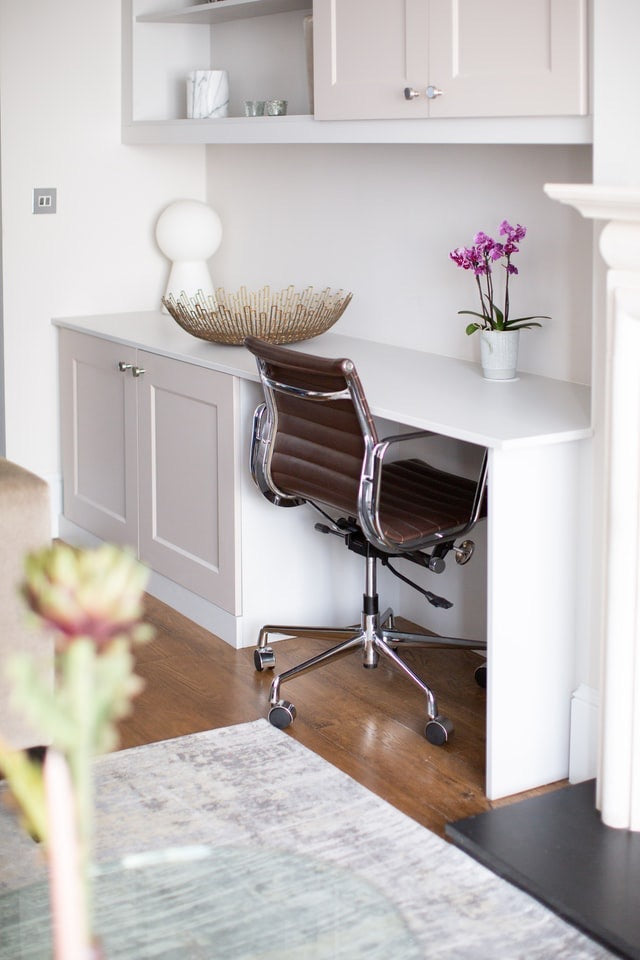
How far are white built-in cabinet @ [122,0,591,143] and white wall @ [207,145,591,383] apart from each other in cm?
30

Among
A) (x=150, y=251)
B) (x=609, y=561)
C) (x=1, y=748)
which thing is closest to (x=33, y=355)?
(x=150, y=251)

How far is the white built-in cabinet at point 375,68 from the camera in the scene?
2602 mm

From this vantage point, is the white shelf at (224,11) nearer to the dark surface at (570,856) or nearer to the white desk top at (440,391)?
the white desk top at (440,391)

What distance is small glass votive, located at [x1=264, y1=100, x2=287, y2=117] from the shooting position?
12.2 ft

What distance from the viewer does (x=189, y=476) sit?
3666 mm

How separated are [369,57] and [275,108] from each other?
679 millimetres

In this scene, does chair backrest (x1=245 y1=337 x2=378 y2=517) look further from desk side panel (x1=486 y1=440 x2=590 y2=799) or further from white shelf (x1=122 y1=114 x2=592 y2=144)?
white shelf (x1=122 y1=114 x2=592 y2=144)

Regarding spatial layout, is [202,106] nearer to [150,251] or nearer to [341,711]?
[150,251]

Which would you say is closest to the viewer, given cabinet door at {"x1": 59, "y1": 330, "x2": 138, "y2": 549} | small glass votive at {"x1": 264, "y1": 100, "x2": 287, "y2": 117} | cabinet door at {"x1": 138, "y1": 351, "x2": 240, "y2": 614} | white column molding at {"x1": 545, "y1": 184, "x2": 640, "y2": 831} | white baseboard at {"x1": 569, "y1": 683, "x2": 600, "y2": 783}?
white column molding at {"x1": 545, "y1": 184, "x2": 640, "y2": 831}

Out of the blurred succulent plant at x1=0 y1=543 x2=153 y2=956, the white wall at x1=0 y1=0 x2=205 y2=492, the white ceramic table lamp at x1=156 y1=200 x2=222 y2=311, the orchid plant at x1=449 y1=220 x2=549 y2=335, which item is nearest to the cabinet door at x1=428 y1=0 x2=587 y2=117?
the orchid plant at x1=449 y1=220 x2=549 y2=335

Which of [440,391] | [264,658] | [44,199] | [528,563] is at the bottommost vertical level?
[264,658]

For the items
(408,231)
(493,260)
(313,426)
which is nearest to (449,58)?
(493,260)

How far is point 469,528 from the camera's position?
117 inches

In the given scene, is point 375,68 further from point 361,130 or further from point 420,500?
point 420,500
